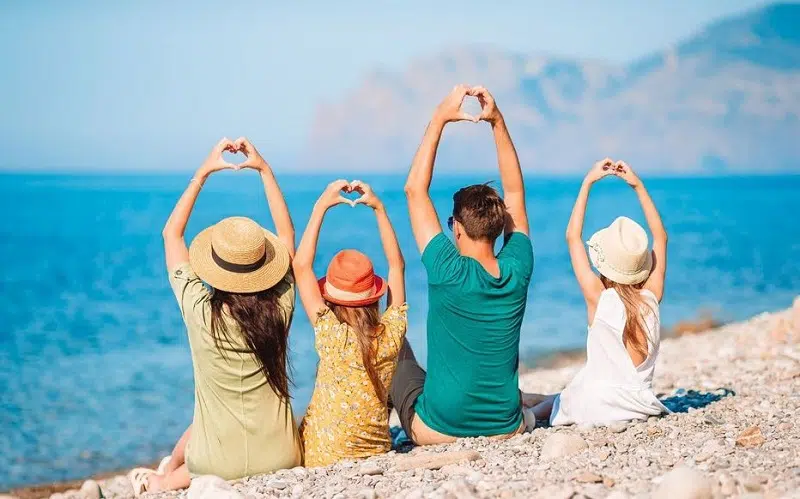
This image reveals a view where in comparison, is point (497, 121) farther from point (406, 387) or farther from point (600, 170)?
point (406, 387)

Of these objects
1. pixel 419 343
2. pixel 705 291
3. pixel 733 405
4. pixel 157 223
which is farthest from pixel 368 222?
pixel 733 405

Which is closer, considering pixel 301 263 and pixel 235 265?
pixel 235 265

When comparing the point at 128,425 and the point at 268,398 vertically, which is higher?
the point at 268,398

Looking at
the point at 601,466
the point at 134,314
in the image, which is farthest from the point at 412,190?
the point at 134,314

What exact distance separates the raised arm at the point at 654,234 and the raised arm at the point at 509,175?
71cm

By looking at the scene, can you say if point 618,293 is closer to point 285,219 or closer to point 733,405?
point 733,405

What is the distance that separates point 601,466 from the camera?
15.9ft

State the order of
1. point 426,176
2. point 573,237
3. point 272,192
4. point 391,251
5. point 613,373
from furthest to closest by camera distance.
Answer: point 573,237, point 613,373, point 272,192, point 391,251, point 426,176

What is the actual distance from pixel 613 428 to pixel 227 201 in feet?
284

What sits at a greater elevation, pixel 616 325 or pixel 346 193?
pixel 346 193

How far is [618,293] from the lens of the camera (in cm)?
595

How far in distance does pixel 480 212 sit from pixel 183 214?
1757 mm

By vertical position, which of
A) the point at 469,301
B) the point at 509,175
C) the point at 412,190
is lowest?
the point at 469,301

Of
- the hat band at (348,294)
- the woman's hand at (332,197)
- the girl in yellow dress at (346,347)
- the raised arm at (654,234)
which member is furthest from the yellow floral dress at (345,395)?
the raised arm at (654,234)
